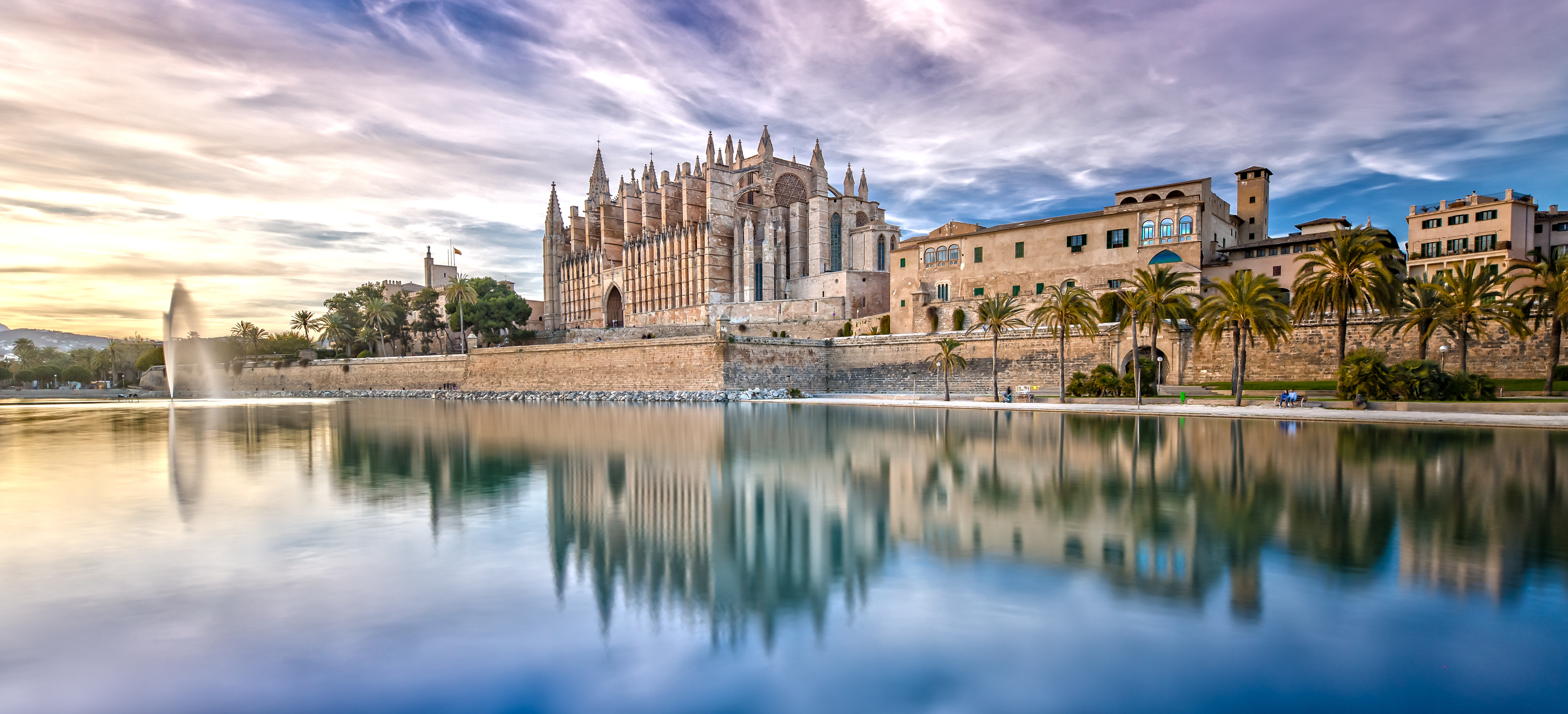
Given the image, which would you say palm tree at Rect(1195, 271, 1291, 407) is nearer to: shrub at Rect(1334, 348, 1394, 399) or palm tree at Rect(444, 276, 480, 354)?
shrub at Rect(1334, 348, 1394, 399)

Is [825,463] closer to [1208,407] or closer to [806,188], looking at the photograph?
[1208,407]

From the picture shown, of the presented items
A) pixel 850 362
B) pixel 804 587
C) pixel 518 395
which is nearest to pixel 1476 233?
pixel 850 362

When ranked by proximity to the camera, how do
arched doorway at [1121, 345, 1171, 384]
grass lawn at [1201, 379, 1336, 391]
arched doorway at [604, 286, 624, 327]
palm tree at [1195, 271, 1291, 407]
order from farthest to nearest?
arched doorway at [604, 286, 624, 327] < arched doorway at [1121, 345, 1171, 384] < grass lawn at [1201, 379, 1336, 391] < palm tree at [1195, 271, 1291, 407]

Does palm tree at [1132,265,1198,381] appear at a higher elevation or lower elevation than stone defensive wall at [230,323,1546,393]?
higher

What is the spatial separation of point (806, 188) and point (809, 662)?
68864 mm

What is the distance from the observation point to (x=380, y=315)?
2781 inches

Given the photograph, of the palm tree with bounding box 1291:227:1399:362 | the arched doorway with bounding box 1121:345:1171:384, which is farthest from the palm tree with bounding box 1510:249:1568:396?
the arched doorway with bounding box 1121:345:1171:384

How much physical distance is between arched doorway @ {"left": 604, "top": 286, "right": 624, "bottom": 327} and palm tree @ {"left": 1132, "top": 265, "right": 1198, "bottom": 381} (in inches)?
2128

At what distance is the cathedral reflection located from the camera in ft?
23.6

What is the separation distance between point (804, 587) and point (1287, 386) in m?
32.7

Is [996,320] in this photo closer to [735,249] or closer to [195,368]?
[735,249]

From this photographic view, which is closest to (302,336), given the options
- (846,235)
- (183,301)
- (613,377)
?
(183,301)

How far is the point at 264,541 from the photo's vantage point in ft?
30.3

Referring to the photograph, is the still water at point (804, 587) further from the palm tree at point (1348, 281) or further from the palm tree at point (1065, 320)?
the palm tree at point (1065, 320)
